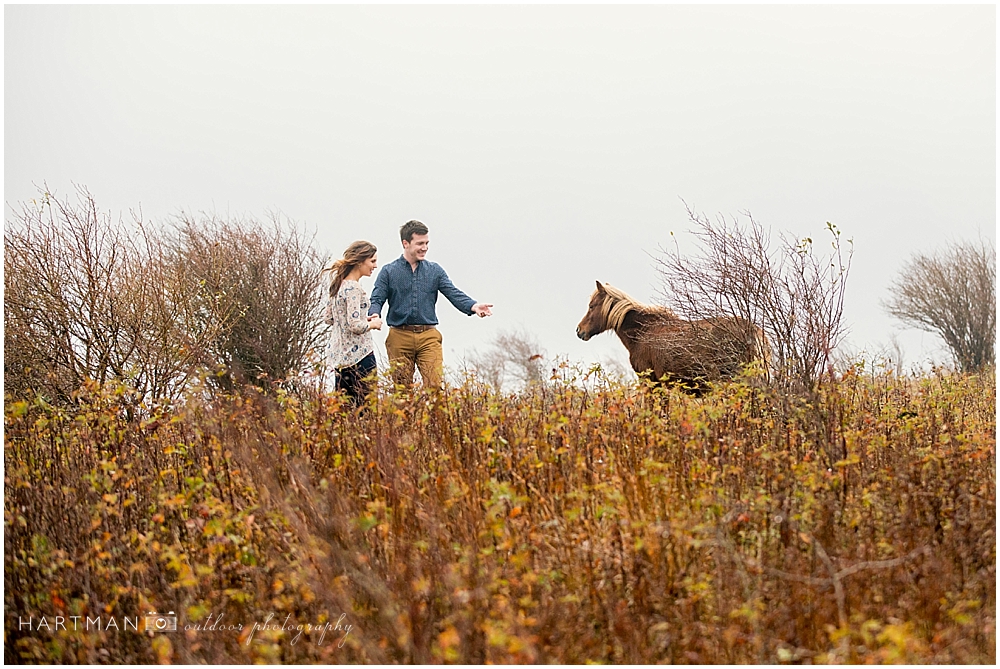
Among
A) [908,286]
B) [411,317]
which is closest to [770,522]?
[411,317]

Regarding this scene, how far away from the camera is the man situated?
7.54 m

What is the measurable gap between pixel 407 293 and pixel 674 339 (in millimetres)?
2377

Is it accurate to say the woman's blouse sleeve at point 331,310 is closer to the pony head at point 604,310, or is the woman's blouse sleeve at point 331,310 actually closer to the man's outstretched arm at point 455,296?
the man's outstretched arm at point 455,296

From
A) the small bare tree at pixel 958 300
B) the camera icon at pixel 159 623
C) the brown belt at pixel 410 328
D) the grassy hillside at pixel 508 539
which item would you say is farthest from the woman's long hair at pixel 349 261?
the small bare tree at pixel 958 300

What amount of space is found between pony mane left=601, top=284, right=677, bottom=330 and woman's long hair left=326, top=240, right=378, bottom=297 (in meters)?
2.65

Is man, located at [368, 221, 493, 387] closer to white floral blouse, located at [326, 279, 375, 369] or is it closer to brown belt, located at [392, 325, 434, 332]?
brown belt, located at [392, 325, 434, 332]

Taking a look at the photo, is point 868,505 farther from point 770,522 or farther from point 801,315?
point 801,315

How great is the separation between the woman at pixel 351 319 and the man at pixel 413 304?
16 centimetres

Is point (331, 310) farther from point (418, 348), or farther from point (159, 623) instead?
point (159, 623)

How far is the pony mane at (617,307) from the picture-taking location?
8680 millimetres

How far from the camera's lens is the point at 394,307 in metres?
7.57

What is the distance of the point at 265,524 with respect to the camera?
4520 millimetres

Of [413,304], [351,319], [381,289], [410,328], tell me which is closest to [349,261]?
[381,289]

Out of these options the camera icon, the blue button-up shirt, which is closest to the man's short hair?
the blue button-up shirt
